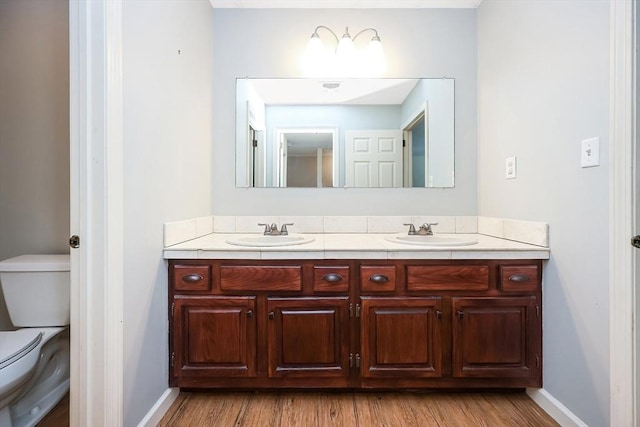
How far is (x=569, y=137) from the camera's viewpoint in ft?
4.37

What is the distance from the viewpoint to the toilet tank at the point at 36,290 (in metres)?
1.40

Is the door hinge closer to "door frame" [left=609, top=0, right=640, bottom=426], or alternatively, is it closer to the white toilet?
the white toilet

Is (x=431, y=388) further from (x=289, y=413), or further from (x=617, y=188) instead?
(x=617, y=188)

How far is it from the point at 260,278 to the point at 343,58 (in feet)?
4.91

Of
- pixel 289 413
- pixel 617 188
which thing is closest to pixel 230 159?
pixel 289 413

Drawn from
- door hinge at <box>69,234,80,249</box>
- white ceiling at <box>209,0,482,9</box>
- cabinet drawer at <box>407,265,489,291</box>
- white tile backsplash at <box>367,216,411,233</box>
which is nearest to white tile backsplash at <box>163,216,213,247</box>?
door hinge at <box>69,234,80,249</box>

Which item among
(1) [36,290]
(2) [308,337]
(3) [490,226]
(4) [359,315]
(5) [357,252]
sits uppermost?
(3) [490,226]

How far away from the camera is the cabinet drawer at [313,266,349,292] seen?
1.51 m

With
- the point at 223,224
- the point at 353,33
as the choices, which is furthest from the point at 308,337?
the point at 353,33

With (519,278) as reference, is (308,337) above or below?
below

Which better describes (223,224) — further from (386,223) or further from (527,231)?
(527,231)

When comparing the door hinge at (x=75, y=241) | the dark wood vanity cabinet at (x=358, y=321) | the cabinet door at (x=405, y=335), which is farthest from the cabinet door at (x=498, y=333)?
the door hinge at (x=75, y=241)

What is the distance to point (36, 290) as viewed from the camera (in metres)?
1.41

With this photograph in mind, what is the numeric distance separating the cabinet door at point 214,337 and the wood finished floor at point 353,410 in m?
0.17
